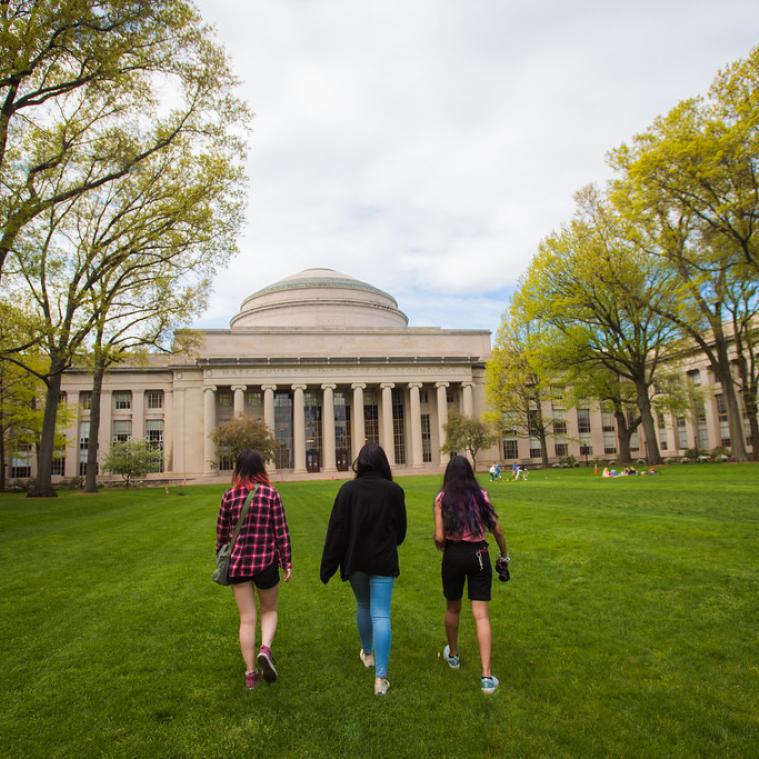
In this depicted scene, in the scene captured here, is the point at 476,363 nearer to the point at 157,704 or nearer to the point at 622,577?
the point at 622,577

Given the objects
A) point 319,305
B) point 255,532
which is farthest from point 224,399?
point 255,532

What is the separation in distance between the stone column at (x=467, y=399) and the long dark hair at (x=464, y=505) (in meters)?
61.6

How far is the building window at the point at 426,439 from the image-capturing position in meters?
69.1

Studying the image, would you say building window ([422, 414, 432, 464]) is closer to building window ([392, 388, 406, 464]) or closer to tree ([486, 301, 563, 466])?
building window ([392, 388, 406, 464])

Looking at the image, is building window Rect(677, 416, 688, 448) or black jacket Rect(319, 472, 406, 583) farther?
building window Rect(677, 416, 688, 448)

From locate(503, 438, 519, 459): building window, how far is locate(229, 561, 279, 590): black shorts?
6544 centimetres

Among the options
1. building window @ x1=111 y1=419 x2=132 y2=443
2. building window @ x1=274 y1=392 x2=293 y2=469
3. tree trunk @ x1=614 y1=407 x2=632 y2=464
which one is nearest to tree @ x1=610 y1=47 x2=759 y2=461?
tree trunk @ x1=614 y1=407 x2=632 y2=464

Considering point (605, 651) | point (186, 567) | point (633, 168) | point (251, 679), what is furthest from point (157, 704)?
point (633, 168)

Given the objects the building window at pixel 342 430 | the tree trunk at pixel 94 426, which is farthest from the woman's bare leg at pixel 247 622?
the building window at pixel 342 430

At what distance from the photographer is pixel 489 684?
5.15 m

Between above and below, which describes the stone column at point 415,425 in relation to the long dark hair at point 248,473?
above

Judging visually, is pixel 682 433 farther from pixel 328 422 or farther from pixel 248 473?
pixel 248 473

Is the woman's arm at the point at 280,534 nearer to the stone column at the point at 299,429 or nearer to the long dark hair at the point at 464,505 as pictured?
the long dark hair at the point at 464,505

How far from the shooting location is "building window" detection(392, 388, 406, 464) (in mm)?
68562
